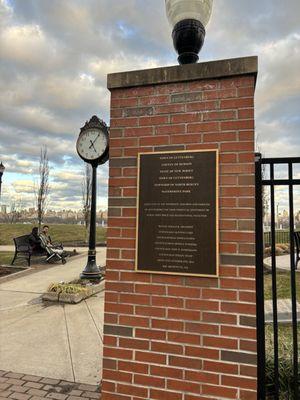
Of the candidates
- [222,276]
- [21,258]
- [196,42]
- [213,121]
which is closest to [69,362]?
[222,276]

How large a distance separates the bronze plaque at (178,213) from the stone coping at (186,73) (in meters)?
0.59

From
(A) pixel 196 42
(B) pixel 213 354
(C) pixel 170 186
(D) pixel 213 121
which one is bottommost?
(B) pixel 213 354

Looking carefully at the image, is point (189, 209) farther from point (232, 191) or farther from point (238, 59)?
point (238, 59)

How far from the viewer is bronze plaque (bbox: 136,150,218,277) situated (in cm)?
269

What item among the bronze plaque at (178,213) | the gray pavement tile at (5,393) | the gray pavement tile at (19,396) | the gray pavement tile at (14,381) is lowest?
the gray pavement tile at (14,381)

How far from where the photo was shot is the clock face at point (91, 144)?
30.5 feet

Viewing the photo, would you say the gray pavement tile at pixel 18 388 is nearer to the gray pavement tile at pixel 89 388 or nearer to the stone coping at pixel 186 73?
the gray pavement tile at pixel 89 388

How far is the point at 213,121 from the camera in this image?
2.77 meters

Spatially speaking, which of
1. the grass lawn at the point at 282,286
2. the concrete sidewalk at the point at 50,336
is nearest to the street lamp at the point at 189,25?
the concrete sidewalk at the point at 50,336

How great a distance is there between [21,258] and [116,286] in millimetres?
11511

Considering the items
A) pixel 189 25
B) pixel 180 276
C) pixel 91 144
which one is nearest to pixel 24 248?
pixel 91 144

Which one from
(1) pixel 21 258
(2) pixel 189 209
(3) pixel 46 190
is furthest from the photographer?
(3) pixel 46 190

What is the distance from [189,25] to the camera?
3018 millimetres

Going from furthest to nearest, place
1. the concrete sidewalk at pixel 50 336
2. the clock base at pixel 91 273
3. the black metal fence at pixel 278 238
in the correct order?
the black metal fence at pixel 278 238 < the clock base at pixel 91 273 < the concrete sidewalk at pixel 50 336
